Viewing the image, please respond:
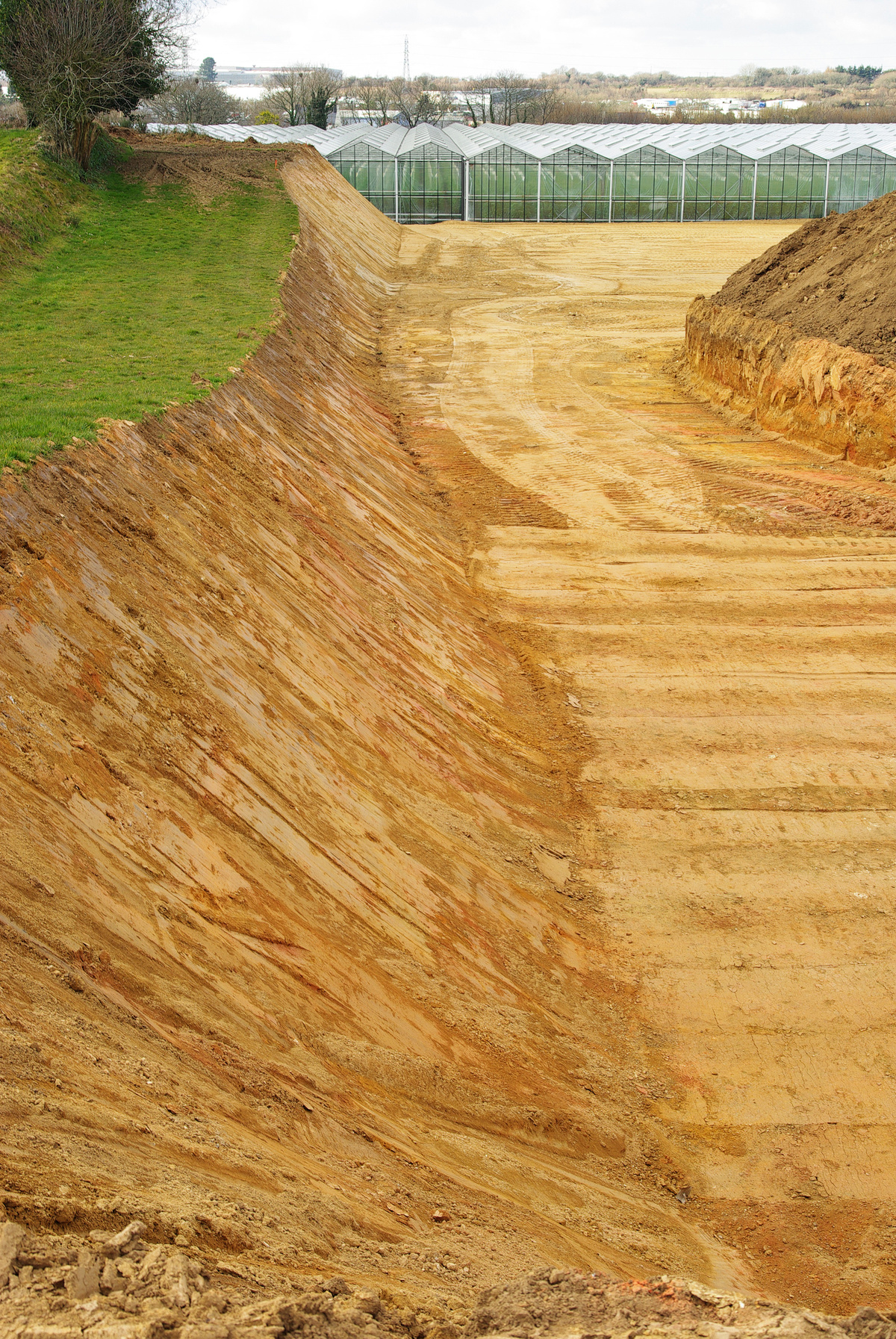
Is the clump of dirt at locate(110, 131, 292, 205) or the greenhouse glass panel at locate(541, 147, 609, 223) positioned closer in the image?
the clump of dirt at locate(110, 131, 292, 205)

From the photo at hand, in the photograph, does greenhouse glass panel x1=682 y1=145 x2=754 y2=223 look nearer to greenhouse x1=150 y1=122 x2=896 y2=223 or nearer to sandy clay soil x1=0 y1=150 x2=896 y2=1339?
greenhouse x1=150 y1=122 x2=896 y2=223

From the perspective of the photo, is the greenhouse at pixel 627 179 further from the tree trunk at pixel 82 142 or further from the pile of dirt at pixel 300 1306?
the pile of dirt at pixel 300 1306

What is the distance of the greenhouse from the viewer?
47.9 metres

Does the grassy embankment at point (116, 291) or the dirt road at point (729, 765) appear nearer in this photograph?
the dirt road at point (729, 765)

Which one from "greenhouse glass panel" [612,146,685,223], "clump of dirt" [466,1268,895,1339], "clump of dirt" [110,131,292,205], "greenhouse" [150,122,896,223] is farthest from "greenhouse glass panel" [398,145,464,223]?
"clump of dirt" [466,1268,895,1339]

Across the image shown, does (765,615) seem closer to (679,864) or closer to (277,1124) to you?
(679,864)

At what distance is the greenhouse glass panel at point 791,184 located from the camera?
48.2 meters

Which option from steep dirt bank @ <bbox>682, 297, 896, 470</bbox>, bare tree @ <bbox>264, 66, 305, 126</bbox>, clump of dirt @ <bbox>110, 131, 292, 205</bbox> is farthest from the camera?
bare tree @ <bbox>264, 66, 305, 126</bbox>

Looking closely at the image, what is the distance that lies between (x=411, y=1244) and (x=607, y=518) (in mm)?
14270

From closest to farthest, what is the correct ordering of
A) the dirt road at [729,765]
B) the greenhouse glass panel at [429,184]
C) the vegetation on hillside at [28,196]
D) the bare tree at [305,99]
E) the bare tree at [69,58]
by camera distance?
the dirt road at [729,765] → the vegetation on hillside at [28,196] → the bare tree at [69,58] → the greenhouse glass panel at [429,184] → the bare tree at [305,99]

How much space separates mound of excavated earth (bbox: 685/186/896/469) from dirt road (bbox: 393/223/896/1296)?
2.45 feet

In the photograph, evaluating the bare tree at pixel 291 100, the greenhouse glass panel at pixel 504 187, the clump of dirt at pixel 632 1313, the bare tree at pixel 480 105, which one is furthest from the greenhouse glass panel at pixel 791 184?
the clump of dirt at pixel 632 1313

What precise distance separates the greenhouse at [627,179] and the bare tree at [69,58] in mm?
17167

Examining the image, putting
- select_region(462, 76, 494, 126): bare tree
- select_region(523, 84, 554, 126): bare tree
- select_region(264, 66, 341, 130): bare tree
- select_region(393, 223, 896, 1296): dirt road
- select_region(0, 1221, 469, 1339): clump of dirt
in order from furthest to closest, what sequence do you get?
select_region(462, 76, 494, 126): bare tree < select_region(523, 84, 554, 126): bare tree < select_region(264, 66, 341, 130): bare tree < select_region(393, 223, 896, 1296): dirt road < select_region(0, 1221, 469, 1339): clump of dirt
